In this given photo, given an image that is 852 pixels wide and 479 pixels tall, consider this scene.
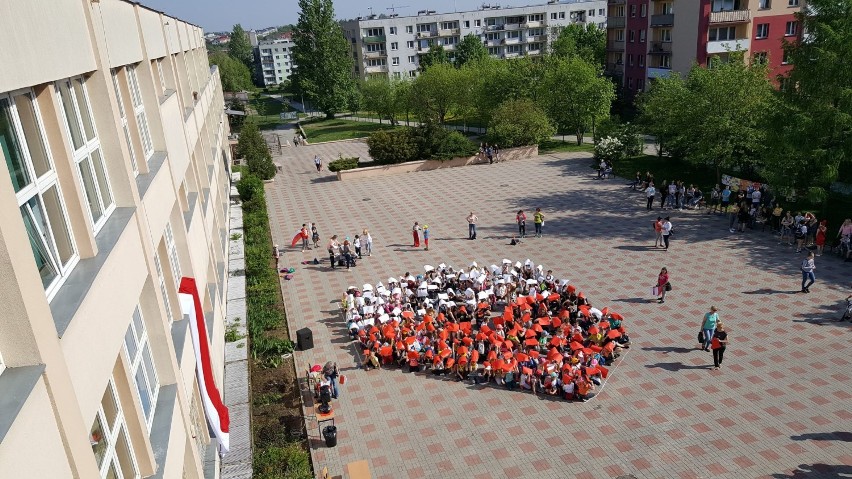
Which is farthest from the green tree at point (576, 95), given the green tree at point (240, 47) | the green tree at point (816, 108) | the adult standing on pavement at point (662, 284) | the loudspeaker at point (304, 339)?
the green tree at point (240, 47)

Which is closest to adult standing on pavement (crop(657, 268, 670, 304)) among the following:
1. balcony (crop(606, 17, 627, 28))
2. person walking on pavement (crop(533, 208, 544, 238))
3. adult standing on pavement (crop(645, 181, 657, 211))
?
person walking on pavement (crop(533, 208, 544, 238))

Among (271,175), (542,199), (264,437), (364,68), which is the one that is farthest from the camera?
(364,68)

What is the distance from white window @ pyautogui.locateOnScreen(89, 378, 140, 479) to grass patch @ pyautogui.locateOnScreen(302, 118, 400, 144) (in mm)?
53485

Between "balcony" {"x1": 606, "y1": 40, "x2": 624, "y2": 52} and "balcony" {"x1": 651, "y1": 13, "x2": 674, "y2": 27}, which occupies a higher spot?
"balcony" {"x1": 651, "y1": 13, "x2": 674, "y2": 27}

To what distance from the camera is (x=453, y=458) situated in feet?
42.4

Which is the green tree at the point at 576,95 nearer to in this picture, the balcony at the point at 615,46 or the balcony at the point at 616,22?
the balcony at the point at 616,22

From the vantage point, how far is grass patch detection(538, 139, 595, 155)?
45.2 m

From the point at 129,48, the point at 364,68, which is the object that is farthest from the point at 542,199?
the point at 364,68

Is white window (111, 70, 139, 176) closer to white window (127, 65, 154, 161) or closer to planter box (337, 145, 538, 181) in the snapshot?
white window (127, 65, 154, 161)

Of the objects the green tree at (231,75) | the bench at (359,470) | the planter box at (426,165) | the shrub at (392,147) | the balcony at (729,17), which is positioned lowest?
the bench at (359,470)

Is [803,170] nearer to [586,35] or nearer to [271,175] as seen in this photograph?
[271,175]

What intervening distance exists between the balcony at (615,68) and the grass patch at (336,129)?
2519cm

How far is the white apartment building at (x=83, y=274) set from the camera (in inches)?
164

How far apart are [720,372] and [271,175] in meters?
31.3
